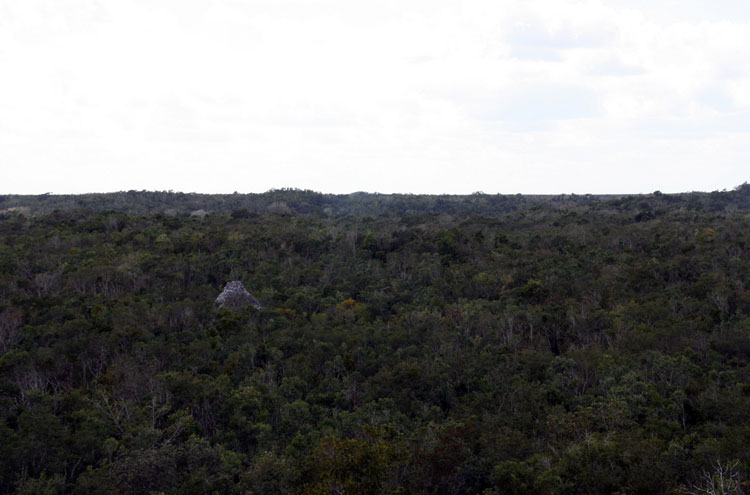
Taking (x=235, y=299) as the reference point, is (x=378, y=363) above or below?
below

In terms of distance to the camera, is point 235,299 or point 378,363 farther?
point 235,299

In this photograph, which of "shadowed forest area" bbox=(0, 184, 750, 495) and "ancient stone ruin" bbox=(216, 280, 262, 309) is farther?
"ancient stone ruin" bbox=(216, 280, 262, 309)

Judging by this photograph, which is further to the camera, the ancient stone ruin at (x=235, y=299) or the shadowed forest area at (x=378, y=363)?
the ancient stone ruin at (x=235, y=299)

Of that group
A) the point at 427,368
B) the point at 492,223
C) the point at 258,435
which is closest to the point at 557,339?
the point at 427,368
